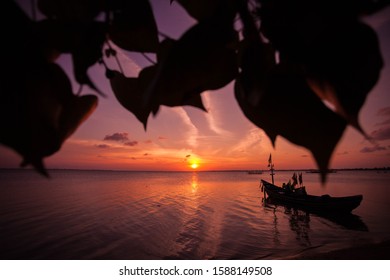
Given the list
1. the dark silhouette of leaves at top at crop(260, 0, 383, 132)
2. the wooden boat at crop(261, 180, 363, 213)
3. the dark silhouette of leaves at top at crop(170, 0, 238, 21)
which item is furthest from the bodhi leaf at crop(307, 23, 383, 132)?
the wooden boat at crop(261, 180, 363, 213)

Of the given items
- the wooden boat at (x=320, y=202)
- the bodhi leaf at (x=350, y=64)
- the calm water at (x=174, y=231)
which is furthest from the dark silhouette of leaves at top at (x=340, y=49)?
the wooden boat at (x=320, y=202)

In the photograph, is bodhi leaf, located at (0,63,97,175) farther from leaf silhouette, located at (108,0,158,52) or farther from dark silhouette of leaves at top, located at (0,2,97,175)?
leaf silhouette, located at (108,0,158,52)

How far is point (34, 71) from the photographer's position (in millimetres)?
212

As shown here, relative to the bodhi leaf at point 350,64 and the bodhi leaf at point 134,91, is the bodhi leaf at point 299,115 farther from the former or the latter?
the bodhi leaf at point 134,91

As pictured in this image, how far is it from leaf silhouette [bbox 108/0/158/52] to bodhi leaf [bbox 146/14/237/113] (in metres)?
0.12

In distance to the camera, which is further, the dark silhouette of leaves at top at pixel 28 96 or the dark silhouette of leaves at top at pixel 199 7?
the dark silhouette of leaves at top at pixel 199 7

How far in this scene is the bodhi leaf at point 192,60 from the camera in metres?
0.19

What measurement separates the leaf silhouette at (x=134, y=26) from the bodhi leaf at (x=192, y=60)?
0.12 m

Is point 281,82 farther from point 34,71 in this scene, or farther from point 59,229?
point 59,229

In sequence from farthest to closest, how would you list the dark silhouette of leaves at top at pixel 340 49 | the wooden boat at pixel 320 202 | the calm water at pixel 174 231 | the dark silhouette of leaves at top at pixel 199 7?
the wooden boat at pixel 320 202 → the calm water at pixel 174 231 → the dark silhouette of leaves at top at pixel 199 7 → the dark silhouette of leaves at top at pixel 340 49

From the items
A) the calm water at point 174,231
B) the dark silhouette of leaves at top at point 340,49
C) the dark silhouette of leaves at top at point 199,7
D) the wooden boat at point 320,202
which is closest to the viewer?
the dark silhouette of leaves at top at point 340,49

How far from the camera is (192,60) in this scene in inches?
→ 8.1

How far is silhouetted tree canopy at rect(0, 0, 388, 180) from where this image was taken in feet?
0.61
